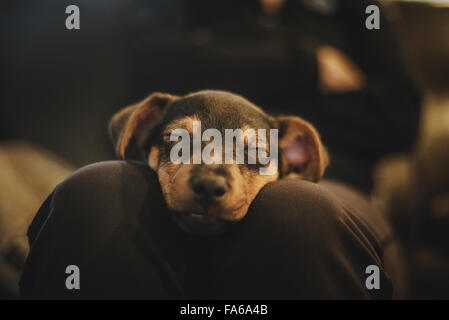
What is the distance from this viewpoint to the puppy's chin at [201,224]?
747 mm

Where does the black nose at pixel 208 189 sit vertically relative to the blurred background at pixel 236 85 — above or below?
below

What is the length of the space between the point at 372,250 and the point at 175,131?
0.57 meters

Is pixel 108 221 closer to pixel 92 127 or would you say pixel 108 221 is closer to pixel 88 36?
pixel 92 127

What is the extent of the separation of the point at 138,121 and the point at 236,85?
1.35 ft

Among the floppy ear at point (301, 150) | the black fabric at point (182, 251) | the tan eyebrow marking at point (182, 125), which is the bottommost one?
the black fabric at point (182, 251)

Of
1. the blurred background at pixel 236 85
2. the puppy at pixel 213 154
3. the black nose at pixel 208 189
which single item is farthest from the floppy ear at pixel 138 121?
the black nose at pixel 208 189

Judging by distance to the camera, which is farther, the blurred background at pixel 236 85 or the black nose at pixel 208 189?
the blurred background at pixel 236 85

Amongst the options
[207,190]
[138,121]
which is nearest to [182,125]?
[138,121]

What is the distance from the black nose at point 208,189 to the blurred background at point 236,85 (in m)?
0.56

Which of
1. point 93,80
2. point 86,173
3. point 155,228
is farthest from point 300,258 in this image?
point 93,80

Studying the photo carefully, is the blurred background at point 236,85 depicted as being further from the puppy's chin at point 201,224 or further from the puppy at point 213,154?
the puppy's chin at point 201,224

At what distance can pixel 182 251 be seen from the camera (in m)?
0.73

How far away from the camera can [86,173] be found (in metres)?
0.77

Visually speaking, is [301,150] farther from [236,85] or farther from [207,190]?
[207,190]
